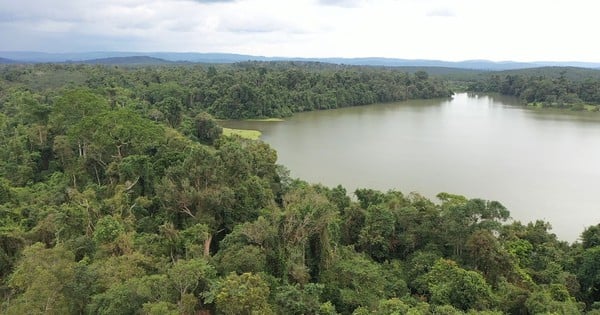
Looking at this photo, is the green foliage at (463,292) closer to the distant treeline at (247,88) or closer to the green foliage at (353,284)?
the green foliage at (353,284)

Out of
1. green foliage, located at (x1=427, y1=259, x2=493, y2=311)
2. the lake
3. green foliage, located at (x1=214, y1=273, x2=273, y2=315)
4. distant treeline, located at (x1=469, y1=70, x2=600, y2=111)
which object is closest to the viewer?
green foliage, located at (x1=214, y1=273, x2=273, y2=315)

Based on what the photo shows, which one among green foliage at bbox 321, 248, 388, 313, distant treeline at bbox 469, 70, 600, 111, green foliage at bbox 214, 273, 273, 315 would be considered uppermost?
distant treeline at bbox 469, 70, 600, 111

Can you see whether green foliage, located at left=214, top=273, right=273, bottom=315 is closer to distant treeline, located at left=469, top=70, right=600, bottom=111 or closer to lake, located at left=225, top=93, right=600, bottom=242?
lake, located at left=225, top=93, right=600, bottom=242

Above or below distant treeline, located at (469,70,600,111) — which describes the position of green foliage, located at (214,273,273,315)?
below

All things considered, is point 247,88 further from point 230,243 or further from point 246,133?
point 230,243

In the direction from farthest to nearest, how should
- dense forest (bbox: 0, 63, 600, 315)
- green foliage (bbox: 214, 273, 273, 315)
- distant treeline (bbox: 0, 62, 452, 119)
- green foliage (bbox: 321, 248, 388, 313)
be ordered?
distant treeline (bbox: 0, 62, 452, 119), green foliage (bbox: 321, 248, 388, 313), dense forest (bbox: 0, 63, 600, 315), green foliage (bbox: 214, 273, 273, 315)

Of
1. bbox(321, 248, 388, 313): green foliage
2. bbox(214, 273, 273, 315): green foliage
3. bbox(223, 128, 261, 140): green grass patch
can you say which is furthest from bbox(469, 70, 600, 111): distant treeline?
bbox(214, 273, 273, 315): green foliage

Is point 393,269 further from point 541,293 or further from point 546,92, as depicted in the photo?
point 546,92
